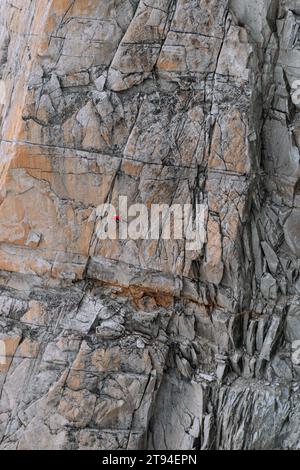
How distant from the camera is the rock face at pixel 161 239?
15.7 metres

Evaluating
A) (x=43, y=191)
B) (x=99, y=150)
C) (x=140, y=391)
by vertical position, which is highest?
(x=99, y=150)

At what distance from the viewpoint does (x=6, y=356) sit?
53.8 feet

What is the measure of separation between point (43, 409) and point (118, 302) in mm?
2995

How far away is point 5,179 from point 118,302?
3.96 m

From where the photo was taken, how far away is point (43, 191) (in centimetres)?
1645

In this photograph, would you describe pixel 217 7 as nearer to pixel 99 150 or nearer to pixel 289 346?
pixel 99 150

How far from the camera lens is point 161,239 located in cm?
1625

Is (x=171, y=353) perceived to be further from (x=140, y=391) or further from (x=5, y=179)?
(x=5, y=179)

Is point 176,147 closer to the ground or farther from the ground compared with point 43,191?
farther from the ground

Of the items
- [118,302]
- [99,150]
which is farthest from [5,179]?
[118,302]

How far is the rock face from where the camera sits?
15.7 metres
